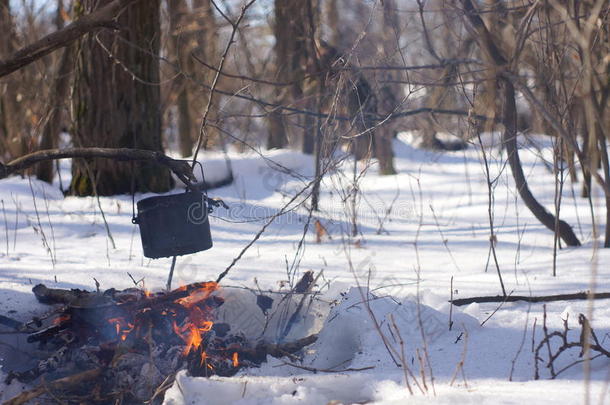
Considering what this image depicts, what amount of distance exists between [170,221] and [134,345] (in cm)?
69

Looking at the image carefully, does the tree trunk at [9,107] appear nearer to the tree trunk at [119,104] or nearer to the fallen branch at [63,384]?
the tree trunk at [119,104]

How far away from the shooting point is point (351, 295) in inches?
127

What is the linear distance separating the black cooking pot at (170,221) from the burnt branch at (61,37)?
89 centimetres

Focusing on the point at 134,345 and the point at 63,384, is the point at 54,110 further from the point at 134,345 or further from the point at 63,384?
the point at 63,384

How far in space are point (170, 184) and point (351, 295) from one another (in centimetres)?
411

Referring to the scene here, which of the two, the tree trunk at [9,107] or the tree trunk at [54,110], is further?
the tree trunk at [9,107]

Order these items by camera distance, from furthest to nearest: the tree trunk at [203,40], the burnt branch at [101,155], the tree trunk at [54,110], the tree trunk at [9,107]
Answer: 1. the tree trunk at [203,40]
2. the tree trunk at [9,107]
3. the tree trunk at [54,110]
4. the burnt branch at [101,155]

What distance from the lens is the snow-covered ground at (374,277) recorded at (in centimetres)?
249

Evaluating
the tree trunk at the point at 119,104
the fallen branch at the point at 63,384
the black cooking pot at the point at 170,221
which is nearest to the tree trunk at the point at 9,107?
the tree trunk at the point at 119,104

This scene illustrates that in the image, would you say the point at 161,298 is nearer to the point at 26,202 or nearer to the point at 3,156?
the point at 26,202

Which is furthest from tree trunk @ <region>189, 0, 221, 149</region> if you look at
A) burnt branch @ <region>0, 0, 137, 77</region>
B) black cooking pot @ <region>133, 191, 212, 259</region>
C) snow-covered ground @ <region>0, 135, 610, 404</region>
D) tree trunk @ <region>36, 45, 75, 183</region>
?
black cooking pot @ <region>133, 191, 212, 259</region>

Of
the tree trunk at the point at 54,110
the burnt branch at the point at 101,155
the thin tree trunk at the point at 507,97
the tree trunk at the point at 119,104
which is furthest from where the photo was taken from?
the tree trunk at the point at 54,110

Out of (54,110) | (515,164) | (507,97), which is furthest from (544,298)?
(54,110)

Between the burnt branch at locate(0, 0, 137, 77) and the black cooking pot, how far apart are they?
0.89 metres
